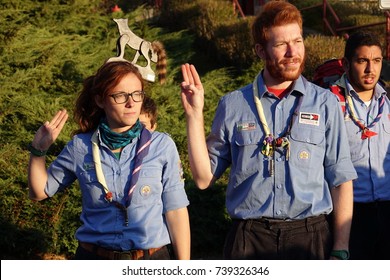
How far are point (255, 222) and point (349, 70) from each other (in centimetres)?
139

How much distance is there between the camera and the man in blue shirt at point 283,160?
3719mm

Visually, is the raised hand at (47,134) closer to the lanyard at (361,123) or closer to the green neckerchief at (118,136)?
the green neckerchief at (118,136)

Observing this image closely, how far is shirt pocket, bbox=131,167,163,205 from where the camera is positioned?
3.65m

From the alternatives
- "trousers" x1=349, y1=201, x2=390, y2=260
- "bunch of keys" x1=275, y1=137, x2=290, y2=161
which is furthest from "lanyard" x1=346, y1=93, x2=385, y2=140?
"bunch of keys" x1=275, y1=137, x2=290, y2=161

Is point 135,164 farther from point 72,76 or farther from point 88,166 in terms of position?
point 72,76

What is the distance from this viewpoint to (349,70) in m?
4.69

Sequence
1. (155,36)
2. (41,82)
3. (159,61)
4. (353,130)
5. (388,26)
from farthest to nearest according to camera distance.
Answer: (155,36)
(388,26)
(41,82)
(159,61)
(353,130)

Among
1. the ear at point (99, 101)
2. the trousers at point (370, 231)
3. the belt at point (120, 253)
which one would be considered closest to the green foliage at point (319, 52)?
the trousers at point (370, 231)

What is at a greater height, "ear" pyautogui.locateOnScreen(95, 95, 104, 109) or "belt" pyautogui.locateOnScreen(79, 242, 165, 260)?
"ear" pyautogui.locateOnScreen(95, 95, 104, 109)

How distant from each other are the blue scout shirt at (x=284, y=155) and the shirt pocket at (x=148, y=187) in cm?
34

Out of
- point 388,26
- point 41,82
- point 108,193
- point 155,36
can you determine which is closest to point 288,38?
point 108,193

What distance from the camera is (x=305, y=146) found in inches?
148

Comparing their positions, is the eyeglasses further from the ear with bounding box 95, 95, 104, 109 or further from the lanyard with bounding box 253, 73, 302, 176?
the lanyard with bounding box 253, 73, 302, 176

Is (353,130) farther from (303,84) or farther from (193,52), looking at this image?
(193,52)
